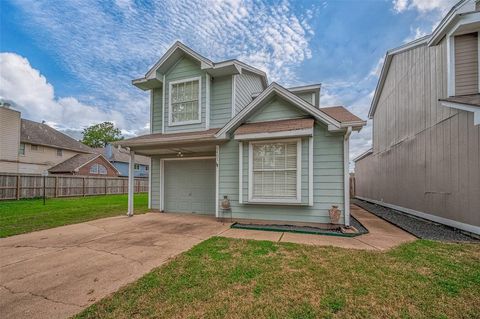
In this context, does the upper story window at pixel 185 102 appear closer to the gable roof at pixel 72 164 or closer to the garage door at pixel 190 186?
the garage door at pixel 190 186

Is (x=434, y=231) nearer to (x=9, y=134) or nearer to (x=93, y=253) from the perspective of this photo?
(x=93, y=253)

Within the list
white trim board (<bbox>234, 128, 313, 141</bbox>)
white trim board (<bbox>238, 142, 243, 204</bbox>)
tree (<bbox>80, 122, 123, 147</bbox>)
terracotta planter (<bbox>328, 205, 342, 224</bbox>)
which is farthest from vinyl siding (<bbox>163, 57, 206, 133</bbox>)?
tree (<bbox>80, 122, 123, 147</bbox>)

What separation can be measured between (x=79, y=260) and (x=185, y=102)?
6421 millimetres

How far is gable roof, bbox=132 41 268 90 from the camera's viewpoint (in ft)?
26.5

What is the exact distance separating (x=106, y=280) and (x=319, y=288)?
3102 mm

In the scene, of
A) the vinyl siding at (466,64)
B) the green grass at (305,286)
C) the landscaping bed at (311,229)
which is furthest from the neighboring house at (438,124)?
the landscaping bed at (311,229)

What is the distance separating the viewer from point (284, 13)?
9.71 m

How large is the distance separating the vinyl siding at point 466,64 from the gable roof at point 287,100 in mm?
3716

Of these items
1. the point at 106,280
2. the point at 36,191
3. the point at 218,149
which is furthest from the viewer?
the point at 36,191

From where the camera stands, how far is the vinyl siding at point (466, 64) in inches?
249

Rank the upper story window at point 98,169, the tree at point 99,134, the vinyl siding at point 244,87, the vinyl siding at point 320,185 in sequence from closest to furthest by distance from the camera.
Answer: the vinyl siding at point 320,185
the vinyl siding at point 244,87
the upper story window at point 98,169
the tree at point 99,134

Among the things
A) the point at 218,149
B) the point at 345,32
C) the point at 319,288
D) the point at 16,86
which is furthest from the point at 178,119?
the point at 16,86

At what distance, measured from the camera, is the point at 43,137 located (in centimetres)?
2286

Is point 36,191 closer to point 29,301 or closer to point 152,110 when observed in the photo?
point 152,110
